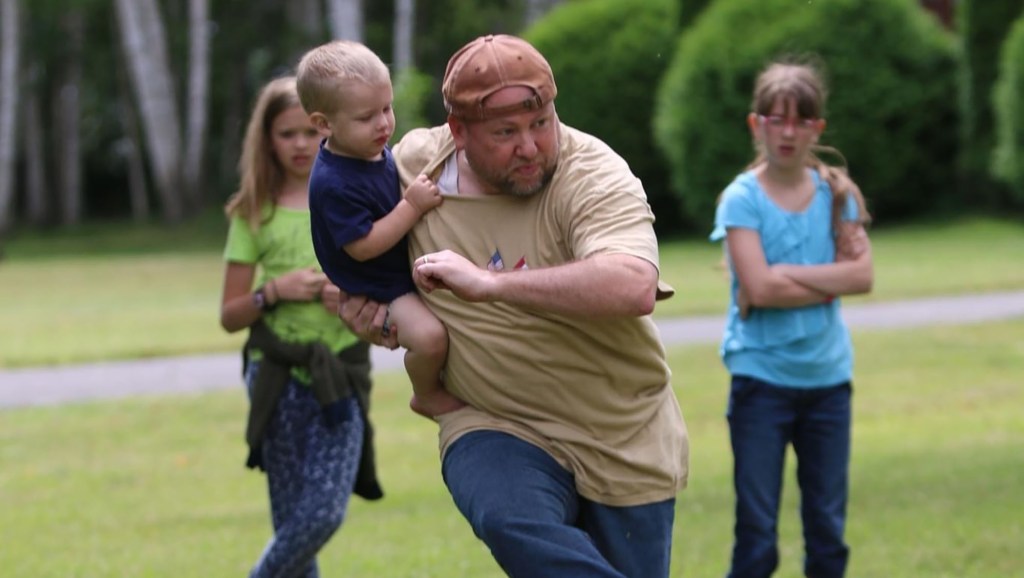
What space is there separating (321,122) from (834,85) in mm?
25262

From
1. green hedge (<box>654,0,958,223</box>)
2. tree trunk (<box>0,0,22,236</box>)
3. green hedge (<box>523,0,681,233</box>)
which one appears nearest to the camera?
green hedge (<box>654,0,958,223</box>)

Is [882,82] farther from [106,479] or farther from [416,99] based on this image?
[106,479]

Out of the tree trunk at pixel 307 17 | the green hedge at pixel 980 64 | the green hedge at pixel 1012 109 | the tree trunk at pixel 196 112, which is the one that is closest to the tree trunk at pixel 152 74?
the tree trunk at pixel 196 112

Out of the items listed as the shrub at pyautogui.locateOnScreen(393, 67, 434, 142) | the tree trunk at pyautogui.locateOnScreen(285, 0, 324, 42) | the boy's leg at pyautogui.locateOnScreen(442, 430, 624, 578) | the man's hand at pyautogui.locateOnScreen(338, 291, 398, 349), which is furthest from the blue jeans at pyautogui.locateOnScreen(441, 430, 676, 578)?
the tree trunk at pyautogui.locateOnScreen(285, 0, 324, 42)

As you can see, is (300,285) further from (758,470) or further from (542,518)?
(542,518)

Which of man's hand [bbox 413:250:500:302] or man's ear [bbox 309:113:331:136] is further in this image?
man's ear [bbox 309:113:331:136]

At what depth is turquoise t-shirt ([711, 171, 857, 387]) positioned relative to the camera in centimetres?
591

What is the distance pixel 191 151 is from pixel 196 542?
3919cm

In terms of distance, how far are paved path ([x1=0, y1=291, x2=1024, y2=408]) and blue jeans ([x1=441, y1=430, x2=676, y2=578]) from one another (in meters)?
10.2

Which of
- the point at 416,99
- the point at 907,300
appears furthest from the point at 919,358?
the point at 416,99

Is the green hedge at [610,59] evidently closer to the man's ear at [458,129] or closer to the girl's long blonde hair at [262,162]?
the girl's long blonde hair at [262,162]

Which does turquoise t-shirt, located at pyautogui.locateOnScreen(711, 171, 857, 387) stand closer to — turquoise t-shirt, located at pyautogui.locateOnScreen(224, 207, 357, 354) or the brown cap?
turquoise t-shirt, located at pyautogui.locateOnScreen(224, 207, 357, 354)

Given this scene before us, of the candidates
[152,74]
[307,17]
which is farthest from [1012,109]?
[307,17]

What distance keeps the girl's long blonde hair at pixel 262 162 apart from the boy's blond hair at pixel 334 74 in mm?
1575
